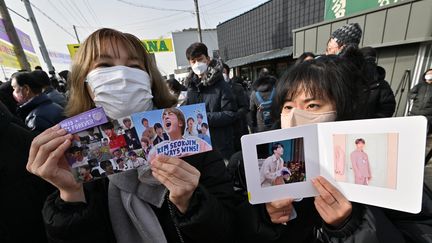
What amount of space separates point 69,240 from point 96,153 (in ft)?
1.51

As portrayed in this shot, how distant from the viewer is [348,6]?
510cm

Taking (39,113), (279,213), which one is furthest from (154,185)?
(39,113)

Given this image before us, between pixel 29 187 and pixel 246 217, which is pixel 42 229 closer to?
pixel 29 187

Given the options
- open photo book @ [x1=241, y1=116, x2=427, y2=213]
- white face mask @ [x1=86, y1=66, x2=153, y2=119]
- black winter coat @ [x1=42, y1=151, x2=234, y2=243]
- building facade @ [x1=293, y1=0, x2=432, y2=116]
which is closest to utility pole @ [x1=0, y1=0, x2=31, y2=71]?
white face mask @ [x1=86, y1=66, x2=153, y2=119]

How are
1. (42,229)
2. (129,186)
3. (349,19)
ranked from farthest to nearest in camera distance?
(349,19)
(42,229)
(129,186)

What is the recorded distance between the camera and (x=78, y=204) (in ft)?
3.19

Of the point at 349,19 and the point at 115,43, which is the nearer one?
the point at 115,43

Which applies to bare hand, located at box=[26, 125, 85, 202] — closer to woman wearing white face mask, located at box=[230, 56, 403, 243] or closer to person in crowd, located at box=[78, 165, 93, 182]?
person in crowd, located at box=[78, 165, 93, 182]

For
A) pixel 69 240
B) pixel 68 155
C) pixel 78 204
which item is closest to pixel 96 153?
pixel 68 155

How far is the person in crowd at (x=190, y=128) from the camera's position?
938 millimetres

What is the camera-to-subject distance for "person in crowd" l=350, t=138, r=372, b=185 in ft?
2.76

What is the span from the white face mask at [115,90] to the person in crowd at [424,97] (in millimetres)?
5087

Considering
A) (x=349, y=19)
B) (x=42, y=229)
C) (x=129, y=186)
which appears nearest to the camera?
(x=129, y=186)

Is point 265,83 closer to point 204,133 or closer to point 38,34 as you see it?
point 204,133
